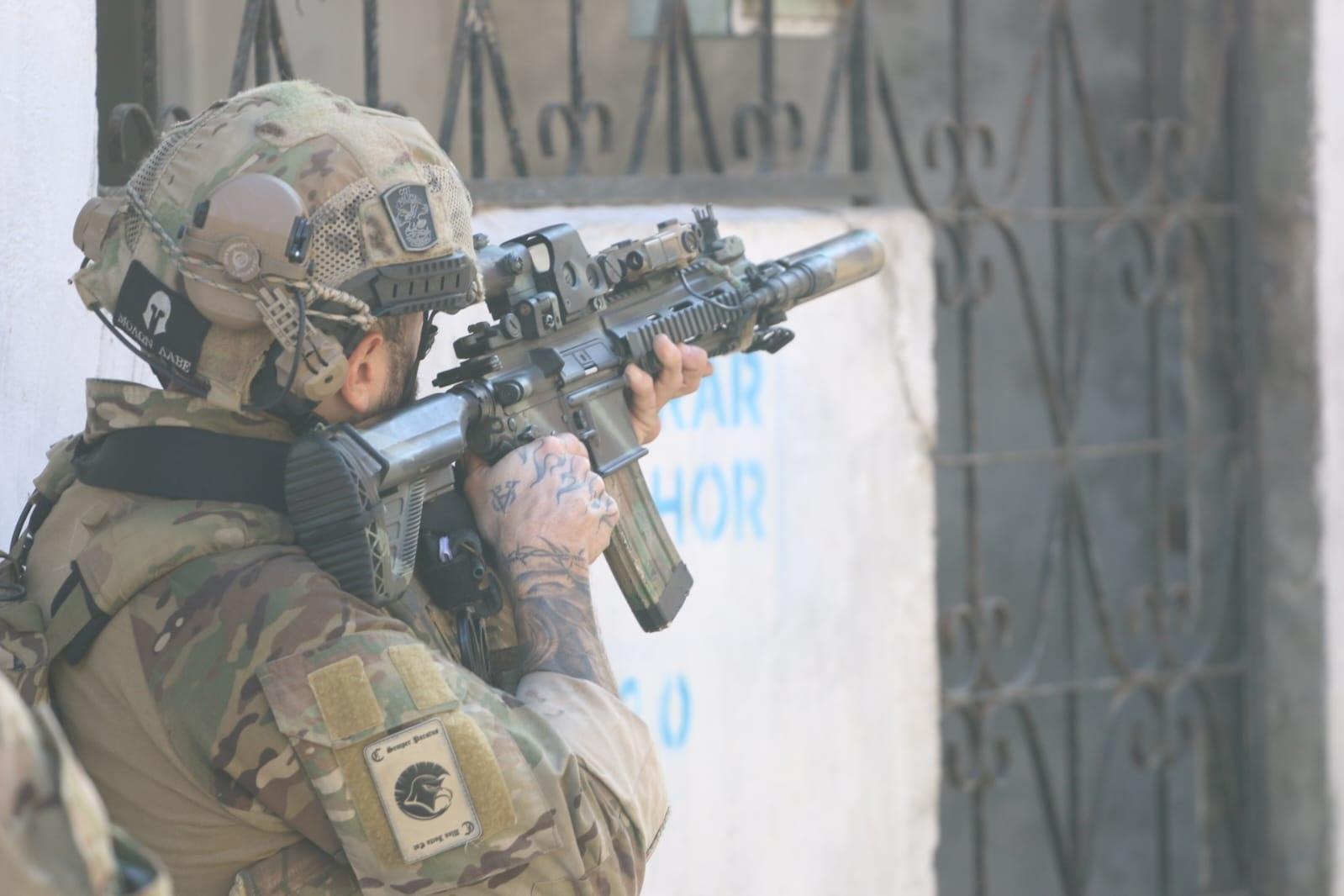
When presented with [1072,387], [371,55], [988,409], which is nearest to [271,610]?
[371,55]

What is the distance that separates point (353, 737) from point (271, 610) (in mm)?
121

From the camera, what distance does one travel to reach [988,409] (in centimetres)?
400

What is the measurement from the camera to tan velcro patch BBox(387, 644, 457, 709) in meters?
1.39

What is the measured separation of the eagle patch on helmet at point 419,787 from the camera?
1377mm

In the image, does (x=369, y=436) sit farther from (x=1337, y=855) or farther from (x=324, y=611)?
(x=1337, y=855)

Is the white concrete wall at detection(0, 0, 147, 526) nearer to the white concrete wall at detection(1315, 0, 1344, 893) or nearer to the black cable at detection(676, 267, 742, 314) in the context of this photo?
the black cable at detection(676, 267, 742, 314)

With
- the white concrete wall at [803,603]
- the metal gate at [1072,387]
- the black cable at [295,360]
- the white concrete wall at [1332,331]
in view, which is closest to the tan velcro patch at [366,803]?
the black cable at [295,360]

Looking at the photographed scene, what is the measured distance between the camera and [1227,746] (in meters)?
3.97

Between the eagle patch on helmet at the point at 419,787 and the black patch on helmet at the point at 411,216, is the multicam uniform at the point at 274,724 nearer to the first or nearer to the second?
the eagle patch on helmet at the point at 419,787

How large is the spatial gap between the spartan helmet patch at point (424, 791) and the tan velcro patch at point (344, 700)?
0.05 m

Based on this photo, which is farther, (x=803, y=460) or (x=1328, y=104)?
(x=1328, y=104)

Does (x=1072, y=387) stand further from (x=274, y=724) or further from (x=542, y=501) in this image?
(x=274, y=724)

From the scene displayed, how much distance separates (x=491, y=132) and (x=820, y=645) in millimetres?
1337

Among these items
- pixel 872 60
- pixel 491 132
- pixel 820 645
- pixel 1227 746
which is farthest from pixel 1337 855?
pixel 491 132
